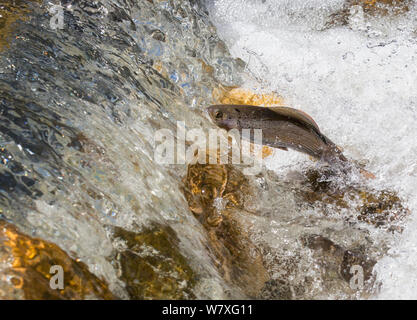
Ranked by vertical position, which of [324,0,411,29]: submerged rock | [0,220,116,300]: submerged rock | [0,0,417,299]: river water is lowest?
[0,220,116,300]: submerged rock

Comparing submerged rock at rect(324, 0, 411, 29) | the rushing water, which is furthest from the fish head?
submerged rock at rect(324, 0, 411, 29)

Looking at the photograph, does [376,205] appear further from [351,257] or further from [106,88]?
[106,88]

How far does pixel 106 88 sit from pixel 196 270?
1.14 m

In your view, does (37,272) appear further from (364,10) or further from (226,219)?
(364,10)

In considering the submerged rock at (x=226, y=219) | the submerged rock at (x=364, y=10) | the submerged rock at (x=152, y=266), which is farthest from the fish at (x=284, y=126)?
the submerged rock at (x=364, y=10)

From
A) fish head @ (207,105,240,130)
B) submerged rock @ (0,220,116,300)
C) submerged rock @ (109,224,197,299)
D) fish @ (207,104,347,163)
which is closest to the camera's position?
submerged rock @ (0,220,116,300)

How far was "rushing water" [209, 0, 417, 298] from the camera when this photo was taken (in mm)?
2850

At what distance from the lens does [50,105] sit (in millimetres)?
2066

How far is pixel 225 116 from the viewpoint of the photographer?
262cm

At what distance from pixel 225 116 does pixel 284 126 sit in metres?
0.38

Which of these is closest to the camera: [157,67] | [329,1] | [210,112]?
[210,112]

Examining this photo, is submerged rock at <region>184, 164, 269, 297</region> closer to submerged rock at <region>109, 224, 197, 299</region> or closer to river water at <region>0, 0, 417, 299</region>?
river water at <region>0, 0, 417, 299</region>

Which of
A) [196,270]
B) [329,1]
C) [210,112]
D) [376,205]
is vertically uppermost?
[329,1]
